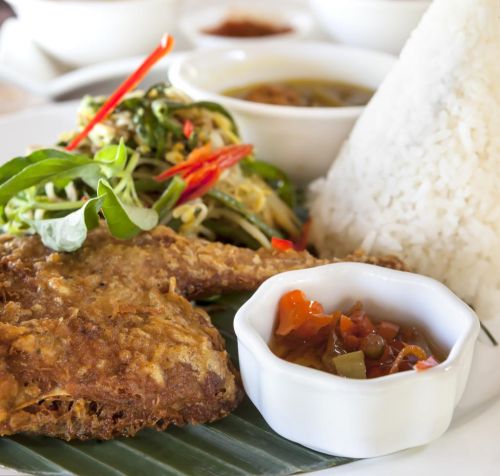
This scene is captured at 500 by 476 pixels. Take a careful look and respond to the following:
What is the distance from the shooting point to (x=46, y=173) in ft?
8.98

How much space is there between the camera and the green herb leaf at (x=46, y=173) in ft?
8.86

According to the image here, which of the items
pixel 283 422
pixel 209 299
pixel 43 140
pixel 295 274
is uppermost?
pixel 295 274

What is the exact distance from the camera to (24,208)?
287 cm

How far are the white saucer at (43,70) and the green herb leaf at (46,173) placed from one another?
6.34ft

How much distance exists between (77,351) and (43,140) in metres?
2.11

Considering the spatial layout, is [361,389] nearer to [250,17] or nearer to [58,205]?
[58,205]

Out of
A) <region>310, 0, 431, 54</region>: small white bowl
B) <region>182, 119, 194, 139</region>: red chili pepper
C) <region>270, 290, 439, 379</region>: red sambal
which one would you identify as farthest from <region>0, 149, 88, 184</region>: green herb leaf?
<region>310, 0, 431, 54</region>: small white bowl

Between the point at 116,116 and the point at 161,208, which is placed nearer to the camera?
the point at 161,208

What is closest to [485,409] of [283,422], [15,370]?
[283,422]

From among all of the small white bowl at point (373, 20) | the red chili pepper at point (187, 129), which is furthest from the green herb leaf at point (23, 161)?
the small white bowl at point (373, 20)

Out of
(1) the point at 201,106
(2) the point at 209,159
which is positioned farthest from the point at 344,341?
(1) the point at 201,106

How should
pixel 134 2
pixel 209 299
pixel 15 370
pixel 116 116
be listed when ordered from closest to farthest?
pixel 15 370 → pixel 209 299 → pixel 116 116 → pixel 134 2

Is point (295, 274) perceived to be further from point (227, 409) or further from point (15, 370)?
point (15, 370)

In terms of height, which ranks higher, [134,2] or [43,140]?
[134,2]
